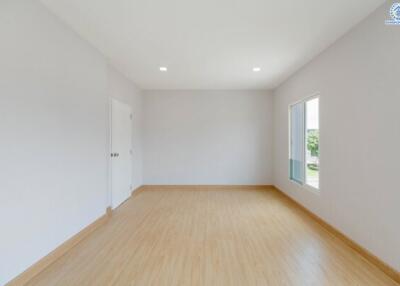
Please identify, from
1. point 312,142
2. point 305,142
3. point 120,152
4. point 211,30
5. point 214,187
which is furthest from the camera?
point 214,187

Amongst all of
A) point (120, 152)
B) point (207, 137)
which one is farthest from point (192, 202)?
point (207, 137)

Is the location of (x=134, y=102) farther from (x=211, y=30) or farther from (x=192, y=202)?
(x=211, y=30)

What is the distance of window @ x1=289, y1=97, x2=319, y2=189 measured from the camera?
393 centimetres

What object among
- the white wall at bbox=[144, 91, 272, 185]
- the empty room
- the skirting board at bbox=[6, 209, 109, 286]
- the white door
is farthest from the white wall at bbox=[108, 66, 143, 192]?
the skirting board at bbox=[6, 209, 109, 286]

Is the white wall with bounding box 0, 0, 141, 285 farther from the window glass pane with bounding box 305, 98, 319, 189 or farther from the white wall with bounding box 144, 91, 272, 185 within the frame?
the window glass pane with bounding box 305, 98, 319, 189

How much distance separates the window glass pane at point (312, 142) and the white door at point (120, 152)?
3.80 m

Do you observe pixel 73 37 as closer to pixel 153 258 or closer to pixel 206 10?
pixel 206 10

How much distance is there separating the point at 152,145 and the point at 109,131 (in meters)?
2.27

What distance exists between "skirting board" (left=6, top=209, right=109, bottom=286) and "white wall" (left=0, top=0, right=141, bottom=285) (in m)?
0.06

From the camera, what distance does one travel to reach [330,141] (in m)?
3.28

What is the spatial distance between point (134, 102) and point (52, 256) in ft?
12.6

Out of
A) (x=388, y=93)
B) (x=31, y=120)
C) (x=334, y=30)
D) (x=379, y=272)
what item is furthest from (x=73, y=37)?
(x=379, y=272)

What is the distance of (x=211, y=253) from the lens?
2.62m

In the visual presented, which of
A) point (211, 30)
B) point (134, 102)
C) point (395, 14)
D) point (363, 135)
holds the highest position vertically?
point (211, 30)
